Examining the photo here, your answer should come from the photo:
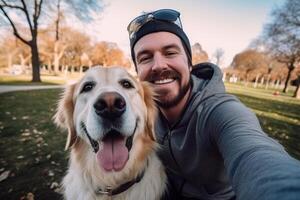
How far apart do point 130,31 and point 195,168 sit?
6.52 feet

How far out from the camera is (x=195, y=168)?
7.61 ft

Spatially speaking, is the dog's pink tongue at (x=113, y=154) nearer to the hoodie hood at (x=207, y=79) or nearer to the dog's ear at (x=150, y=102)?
the dog's ear at (x=150, y=102)

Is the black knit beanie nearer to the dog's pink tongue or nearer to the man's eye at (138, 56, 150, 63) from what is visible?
the man's eye at (138, 56, 150, 63)

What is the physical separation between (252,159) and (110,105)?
120 cm

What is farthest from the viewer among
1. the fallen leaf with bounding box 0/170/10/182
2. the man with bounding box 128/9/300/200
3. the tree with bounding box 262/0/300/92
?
the tree with bounding box 262/0/300/92

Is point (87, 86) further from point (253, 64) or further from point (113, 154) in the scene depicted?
point (253, 64)

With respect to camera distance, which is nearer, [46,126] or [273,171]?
[273,171]

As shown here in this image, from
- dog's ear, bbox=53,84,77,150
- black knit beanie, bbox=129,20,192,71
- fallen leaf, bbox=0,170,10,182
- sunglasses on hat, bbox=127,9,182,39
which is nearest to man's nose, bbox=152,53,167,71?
black knit beanie, bbox=129,20,192,71

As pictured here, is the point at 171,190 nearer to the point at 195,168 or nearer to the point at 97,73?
the point at 195,168

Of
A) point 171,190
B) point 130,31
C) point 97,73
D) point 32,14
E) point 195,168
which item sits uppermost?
point 32,14

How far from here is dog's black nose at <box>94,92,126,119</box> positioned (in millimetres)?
1987

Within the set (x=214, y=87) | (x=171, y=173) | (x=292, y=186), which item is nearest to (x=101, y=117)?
(x=214, y=87)

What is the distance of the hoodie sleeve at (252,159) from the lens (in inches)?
35.7

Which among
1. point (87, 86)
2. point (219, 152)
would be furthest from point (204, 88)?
point (87, 86)
